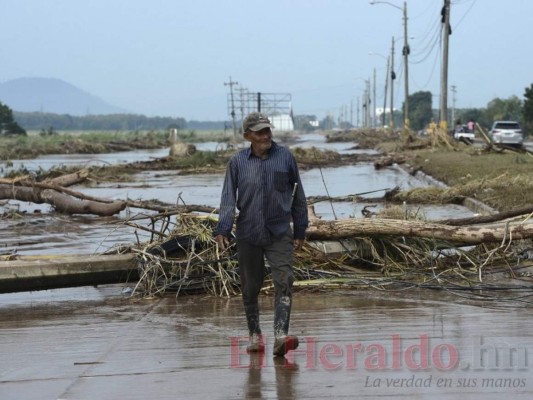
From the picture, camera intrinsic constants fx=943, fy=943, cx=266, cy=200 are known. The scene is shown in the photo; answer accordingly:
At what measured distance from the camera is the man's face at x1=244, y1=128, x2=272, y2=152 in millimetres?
6703

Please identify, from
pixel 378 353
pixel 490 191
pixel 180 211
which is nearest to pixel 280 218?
pixel 378 353

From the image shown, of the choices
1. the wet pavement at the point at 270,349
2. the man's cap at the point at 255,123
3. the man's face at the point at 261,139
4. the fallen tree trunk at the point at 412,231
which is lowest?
the wet pavement at the point at 270,349

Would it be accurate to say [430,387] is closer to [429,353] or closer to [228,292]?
[429,353]

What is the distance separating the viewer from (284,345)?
21.2ft

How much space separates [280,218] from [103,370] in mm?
1631

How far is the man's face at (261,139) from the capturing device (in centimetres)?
670

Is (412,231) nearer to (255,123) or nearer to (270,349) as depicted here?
(270,349)

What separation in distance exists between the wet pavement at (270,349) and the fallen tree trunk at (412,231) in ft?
2.64

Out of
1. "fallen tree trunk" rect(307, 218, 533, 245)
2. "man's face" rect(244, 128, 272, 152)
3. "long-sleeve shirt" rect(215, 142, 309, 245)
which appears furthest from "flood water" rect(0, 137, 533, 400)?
"man's face" rect(244, 128, 272, 152)

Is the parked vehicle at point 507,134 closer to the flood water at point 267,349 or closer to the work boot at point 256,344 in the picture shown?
the flood water at point 267,349

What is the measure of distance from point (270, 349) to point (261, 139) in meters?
1.53

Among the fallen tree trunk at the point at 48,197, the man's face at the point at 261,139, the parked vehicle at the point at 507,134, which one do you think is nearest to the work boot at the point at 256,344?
the man's face at the point at 261,139

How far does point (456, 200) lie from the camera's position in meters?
18.9

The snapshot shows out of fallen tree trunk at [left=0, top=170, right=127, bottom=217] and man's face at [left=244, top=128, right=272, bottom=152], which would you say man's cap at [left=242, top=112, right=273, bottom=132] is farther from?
fallen tree trunk at [left=0, top=170, right=127, bottom=217]
